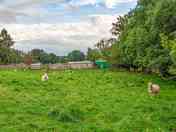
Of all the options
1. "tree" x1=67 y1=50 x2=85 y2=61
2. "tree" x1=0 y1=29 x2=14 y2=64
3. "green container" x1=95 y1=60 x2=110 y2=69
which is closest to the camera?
"green container" x1=95 y1=60 x2=110 y2=69

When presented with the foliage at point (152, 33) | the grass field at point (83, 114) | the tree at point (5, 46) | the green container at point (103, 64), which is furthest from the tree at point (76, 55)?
the grass field at point (83, 114)

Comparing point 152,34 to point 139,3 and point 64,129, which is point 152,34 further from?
point 64,129

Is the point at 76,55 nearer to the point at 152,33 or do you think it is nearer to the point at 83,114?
the point at 152,33

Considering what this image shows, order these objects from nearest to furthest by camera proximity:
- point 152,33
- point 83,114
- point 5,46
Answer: point 83,114, point 152,33, point 5,46

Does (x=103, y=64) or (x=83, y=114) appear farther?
(x=103, y=64)

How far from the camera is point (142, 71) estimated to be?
158 feet

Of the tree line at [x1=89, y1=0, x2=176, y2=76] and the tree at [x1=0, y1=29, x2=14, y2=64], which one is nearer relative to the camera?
the tree line at [x1=89, y1=0, x2=176, y2=76]

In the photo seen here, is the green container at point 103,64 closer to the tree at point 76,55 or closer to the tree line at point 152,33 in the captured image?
the tree line at point 152,33

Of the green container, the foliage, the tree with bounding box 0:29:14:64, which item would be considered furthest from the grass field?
the tree with bounding box 0:29:14:64

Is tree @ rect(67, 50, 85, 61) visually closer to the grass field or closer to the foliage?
the foliage

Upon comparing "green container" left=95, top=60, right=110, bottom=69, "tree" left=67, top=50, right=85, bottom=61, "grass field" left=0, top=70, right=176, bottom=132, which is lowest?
"grass field" left=0, top=70, right=176, bottom=132

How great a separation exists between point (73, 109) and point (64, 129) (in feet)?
8.70

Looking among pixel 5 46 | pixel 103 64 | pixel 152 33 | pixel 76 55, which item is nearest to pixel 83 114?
pixel 152 33

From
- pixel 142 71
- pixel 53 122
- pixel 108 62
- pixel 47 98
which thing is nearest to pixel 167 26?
pixel 47 98
